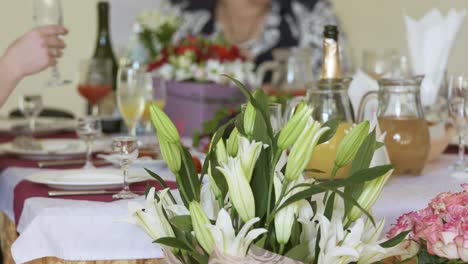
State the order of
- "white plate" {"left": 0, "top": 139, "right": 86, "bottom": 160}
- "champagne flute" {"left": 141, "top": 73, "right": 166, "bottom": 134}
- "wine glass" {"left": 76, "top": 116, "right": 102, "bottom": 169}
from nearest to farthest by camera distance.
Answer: "wine glass" {"left": 76, "top": 116, "right": 102, "bottom": 169} → "white plate" {"left": 0, "top": 139, "right": 86, "bottom": 160} → "champagne flute" {"left": 141, "top": 73, "right": 166, "bottom": 134}

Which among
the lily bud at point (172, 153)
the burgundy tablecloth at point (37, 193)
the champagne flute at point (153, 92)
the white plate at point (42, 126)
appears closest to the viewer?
the lily bud at point (172, 153)

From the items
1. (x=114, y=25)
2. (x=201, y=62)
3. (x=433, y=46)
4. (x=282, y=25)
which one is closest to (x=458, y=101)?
(x=433, y=46)

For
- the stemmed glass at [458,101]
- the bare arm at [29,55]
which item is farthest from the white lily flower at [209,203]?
the bare arm at [29,55]

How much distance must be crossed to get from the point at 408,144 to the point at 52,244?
26.7 inches

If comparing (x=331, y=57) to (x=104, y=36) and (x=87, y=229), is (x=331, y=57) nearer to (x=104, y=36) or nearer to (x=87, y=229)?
(x=87, y=229)

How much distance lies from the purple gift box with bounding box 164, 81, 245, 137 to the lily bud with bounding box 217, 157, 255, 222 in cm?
148

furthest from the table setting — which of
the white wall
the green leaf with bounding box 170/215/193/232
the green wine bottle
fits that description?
the white wall

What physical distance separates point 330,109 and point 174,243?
64 cm

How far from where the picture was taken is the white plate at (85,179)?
1.42m

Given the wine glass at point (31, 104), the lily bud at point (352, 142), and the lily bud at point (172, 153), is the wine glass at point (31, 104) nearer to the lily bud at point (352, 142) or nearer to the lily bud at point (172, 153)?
the lily bud at point (172, 153)

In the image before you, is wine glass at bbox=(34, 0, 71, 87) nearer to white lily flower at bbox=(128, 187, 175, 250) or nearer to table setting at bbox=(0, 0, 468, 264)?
table setting at bbox=(0, 0, 468, 264)

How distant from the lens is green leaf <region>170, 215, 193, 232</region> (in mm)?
895

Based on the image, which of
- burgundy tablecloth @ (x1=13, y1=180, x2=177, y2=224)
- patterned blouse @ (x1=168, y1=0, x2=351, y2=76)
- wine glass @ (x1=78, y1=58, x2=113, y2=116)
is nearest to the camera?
burgundy tablecloth @ (x1=13, y1=180, x2=177, y2=224)

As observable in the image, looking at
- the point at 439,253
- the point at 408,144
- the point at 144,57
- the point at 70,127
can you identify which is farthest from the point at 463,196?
the point at 144,57
